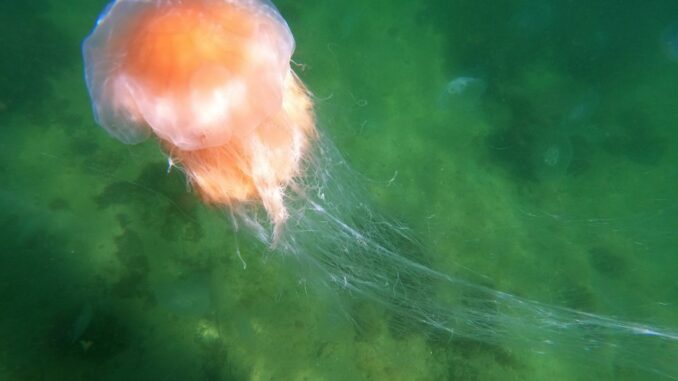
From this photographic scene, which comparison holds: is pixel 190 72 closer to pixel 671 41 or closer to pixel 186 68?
pixel 186 68

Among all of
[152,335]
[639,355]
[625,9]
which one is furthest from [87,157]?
[625,9]

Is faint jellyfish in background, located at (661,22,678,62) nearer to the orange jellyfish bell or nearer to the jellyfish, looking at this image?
the jellyfish

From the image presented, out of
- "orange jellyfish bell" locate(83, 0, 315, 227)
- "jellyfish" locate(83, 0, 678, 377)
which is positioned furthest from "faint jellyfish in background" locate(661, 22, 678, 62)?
"orange jellyfish bell" locate(83, 0, 315, 227)

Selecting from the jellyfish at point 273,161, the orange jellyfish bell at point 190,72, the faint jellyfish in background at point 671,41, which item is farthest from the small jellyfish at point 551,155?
the orange jellyfish bell at point 190,72

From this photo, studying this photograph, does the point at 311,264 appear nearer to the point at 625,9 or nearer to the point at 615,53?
the point at 615,53

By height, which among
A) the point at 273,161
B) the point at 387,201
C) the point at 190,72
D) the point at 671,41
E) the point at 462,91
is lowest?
the point at 387,201

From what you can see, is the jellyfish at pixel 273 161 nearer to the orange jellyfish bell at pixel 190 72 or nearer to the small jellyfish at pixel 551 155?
the orange jellyfish bell at pixel 190 72

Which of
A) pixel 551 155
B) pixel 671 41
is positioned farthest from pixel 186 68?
pixel 671 41
